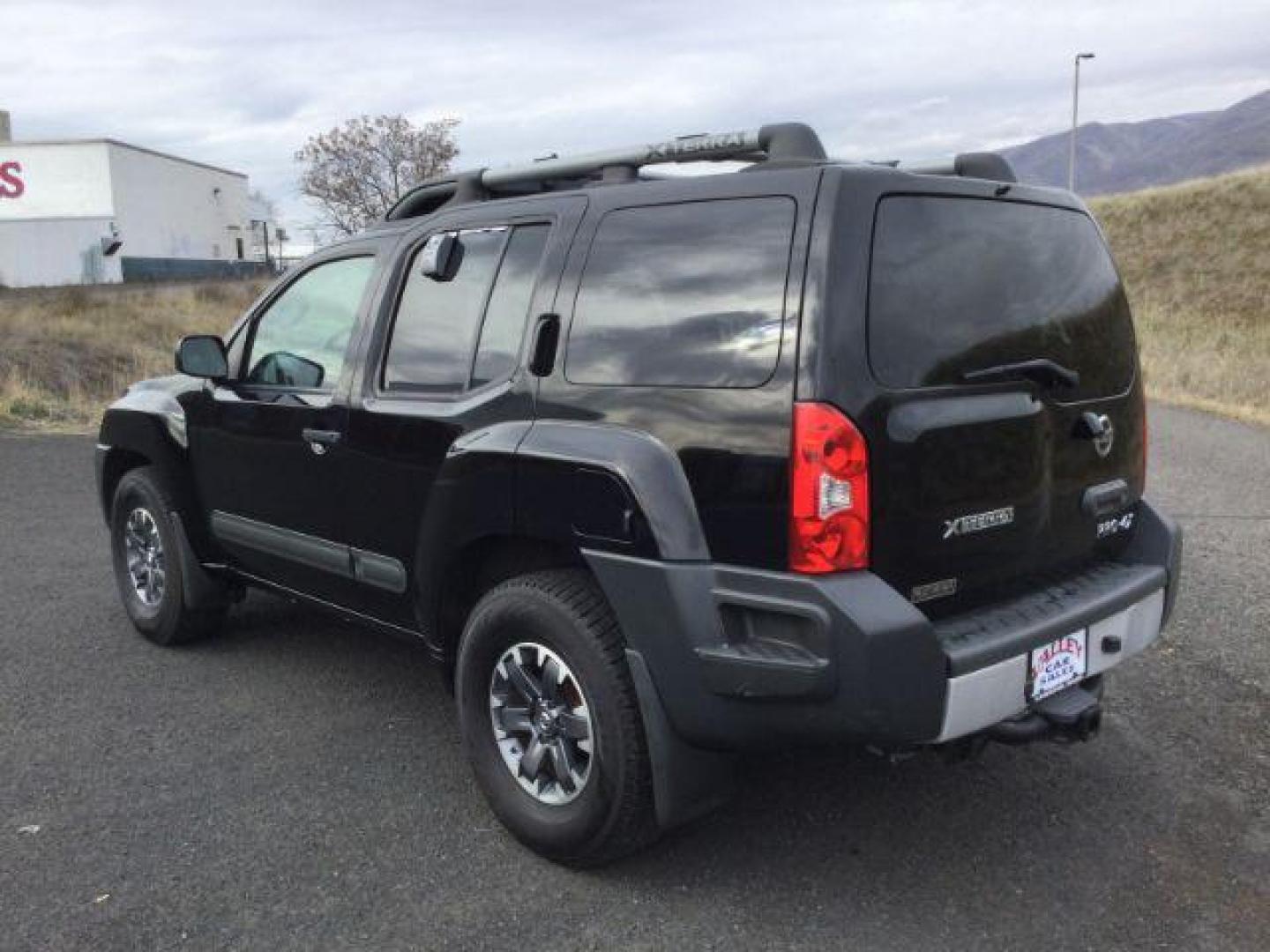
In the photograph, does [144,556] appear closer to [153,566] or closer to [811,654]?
[153,566]

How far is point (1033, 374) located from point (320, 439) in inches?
93.6

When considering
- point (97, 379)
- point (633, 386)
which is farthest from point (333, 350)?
point (97, 379)

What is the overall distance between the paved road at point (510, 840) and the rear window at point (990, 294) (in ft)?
4.09

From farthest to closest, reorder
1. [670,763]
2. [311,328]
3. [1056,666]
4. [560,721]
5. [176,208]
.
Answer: [176,208] < [311,328] < [560,721] < [1056,666] < [670,763]

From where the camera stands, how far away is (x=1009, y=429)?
9.66 ft

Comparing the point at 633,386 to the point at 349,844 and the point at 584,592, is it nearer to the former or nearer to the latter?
the point at 584,592

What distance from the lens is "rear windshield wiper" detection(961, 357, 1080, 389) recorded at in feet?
9.58

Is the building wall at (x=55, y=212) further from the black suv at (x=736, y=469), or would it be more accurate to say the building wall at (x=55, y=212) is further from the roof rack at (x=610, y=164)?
the black suv at (x=736, y=469)

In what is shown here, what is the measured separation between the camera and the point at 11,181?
54.4 metres

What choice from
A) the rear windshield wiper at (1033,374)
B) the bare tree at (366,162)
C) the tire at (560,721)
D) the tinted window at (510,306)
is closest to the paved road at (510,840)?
the tire at (560,721)

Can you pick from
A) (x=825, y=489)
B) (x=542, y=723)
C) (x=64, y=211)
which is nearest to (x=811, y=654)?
(x=825, y=489)

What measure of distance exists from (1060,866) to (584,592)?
1.54 metres

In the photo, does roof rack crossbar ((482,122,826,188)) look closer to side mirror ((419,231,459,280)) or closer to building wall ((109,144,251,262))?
side mirror ((419,231,459,280))

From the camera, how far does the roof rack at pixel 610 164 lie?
3027mm
